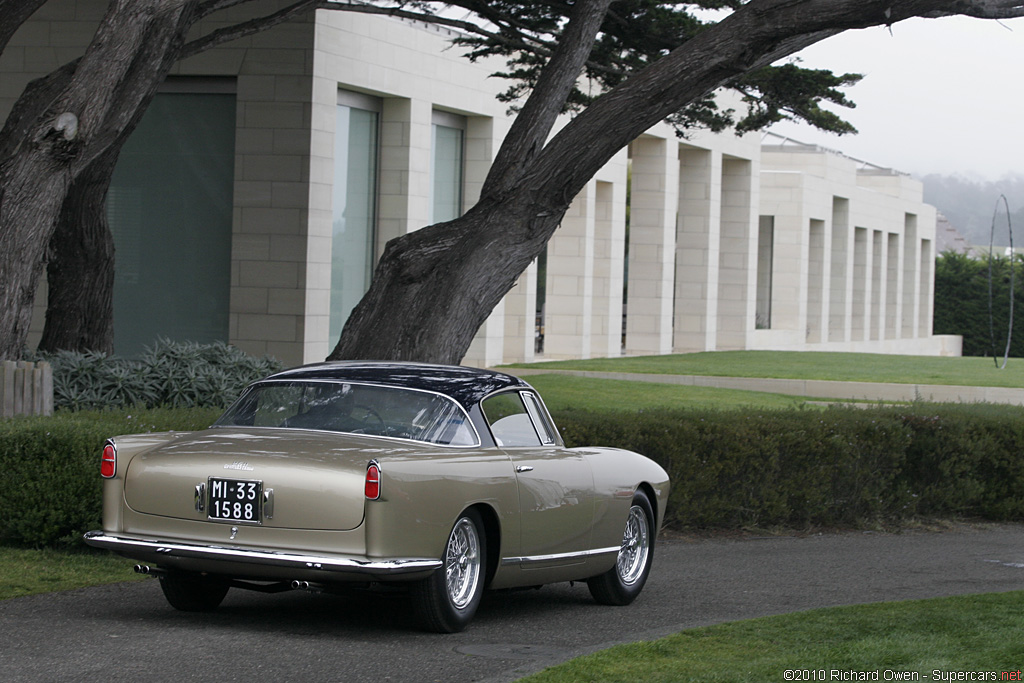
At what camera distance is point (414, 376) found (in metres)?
7.46

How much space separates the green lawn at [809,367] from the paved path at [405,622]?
18972mm

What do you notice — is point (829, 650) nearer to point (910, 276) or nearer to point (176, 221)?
point (176, 221)

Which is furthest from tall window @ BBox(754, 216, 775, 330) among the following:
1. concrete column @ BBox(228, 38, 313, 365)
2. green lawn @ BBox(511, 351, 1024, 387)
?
concrete column @ BBox(228, 38, 313, 365)

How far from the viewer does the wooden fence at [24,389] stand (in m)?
9.84

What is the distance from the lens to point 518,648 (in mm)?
6680

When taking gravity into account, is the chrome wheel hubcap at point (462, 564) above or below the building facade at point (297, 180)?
below

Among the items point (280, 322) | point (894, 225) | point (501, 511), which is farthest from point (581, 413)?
point (894, 225)

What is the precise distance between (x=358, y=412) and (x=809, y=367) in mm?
27870

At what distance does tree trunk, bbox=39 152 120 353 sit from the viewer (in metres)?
15.4

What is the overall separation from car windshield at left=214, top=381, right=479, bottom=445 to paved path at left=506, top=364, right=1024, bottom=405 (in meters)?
19.6

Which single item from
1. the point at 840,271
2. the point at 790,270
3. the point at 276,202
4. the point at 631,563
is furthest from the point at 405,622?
the point at 840,271

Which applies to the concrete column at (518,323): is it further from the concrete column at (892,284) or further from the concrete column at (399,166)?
the concrete column at (892,284)

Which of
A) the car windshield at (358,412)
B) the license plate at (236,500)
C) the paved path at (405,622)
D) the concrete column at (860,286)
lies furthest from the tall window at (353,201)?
the concrete column at (860,286)

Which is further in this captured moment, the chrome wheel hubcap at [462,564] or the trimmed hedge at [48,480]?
the trimmed hedge at [48,480]
